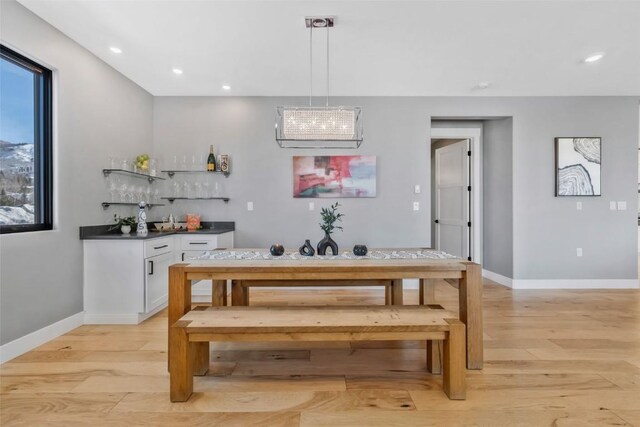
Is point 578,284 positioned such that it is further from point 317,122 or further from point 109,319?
point 109,319

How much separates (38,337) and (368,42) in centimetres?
357

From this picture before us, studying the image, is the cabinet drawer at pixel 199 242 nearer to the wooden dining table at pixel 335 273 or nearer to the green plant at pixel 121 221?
the green plant at pixel 121 221

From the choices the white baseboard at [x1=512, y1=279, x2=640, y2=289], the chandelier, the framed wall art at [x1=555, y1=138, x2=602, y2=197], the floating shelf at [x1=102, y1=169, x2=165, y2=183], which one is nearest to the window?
the floating shelf at [x1=102, y1=169, x2=165, y2=183]

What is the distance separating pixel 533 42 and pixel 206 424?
146 inches

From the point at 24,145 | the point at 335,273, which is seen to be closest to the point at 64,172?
the point at 24,145

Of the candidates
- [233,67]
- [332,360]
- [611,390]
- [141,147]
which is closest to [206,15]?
[233,67]

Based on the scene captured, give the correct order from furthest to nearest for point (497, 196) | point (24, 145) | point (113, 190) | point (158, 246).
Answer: point (497, 196) → point (113, 190) → point (158, 246) → point (24, 145)

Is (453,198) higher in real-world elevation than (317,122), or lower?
lower

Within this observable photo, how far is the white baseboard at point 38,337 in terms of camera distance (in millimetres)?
2197

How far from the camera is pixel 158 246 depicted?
3191 millimetres

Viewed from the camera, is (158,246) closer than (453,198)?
Yes

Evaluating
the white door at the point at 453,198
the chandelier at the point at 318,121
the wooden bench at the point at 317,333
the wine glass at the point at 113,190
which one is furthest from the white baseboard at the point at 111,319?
the white door at the point at 453,198

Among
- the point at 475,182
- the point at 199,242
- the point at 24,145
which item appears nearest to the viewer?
the point at 24,145

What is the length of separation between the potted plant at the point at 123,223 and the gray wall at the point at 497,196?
4617 millimetres
